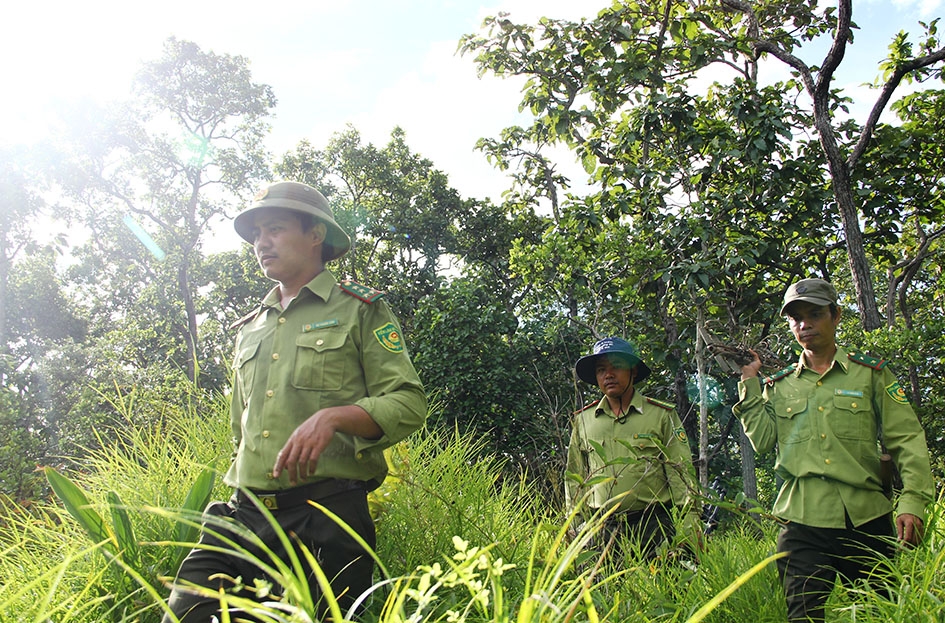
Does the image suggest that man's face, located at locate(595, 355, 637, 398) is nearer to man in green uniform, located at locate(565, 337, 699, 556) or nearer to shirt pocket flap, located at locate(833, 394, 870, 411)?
man in green uniform, located at locate(565, 337, 699, 556)

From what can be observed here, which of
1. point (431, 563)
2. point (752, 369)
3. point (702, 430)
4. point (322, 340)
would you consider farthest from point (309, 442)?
point (702, 430)

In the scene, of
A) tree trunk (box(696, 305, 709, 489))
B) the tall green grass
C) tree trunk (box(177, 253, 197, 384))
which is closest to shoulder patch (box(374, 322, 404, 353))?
the tall green grass

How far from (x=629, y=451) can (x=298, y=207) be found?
7.16 ft

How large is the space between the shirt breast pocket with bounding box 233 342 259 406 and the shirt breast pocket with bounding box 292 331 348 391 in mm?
184

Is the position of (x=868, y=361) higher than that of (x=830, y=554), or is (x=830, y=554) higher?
(x=868, y=361)

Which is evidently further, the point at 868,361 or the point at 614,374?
the point at 614,374

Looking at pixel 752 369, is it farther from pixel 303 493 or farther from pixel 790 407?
pixel 303 493

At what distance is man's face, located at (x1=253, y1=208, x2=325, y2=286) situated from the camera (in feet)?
6.98

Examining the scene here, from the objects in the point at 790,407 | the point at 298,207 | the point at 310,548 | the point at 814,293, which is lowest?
the point at 310,548

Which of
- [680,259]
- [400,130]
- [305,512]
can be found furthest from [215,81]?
[305,512]

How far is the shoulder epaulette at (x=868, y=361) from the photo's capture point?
2592 millimetres

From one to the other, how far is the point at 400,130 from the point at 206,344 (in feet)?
24.5

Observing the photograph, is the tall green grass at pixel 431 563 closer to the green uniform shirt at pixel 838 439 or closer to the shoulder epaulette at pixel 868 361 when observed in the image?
the green uniform shirt at pixel 838 439

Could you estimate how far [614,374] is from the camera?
3.79 m
